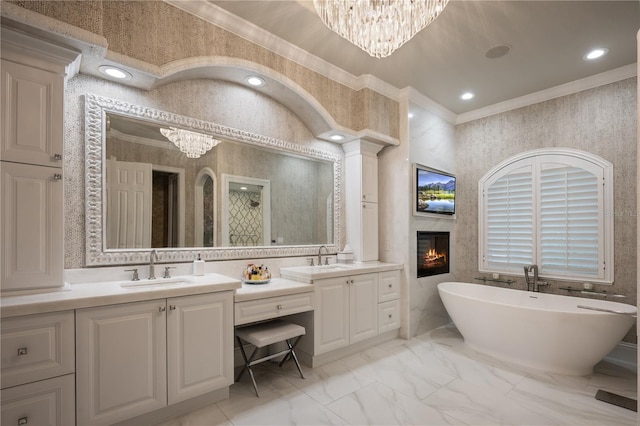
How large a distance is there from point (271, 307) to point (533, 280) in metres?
3.24

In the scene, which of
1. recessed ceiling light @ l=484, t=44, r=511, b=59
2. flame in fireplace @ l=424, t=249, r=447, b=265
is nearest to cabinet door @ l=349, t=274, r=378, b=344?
flame in fireplace @ l=424, t=249, r=447, b=265

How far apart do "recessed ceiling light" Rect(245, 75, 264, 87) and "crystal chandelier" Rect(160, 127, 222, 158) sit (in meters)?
0.65

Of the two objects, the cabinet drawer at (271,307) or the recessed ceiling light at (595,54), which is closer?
the cabinet drawer at (271,307)

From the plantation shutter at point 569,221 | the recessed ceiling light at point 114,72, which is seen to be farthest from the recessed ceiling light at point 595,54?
the recessed ceiling light at point 114,72

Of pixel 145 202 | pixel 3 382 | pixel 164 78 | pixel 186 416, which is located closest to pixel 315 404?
pixel 186 416

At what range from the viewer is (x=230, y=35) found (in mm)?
2578

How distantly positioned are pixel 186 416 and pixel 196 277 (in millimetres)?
958

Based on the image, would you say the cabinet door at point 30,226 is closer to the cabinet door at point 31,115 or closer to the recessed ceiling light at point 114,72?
the cabinet door at point 31,115

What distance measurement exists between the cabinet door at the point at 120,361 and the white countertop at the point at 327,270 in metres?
1.26

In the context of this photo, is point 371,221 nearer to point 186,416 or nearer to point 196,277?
point 196,277

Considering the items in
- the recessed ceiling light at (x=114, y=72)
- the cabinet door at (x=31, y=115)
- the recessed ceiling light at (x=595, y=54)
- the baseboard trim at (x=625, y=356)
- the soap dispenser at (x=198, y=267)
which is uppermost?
the recessed ceiling light at (x=595, y=54)

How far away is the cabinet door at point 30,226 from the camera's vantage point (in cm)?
173

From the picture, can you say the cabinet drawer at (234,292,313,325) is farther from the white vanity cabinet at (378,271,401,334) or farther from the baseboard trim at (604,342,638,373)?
the baseboard trim at (604,342,638,373)

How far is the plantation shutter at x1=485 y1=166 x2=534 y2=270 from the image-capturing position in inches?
155
